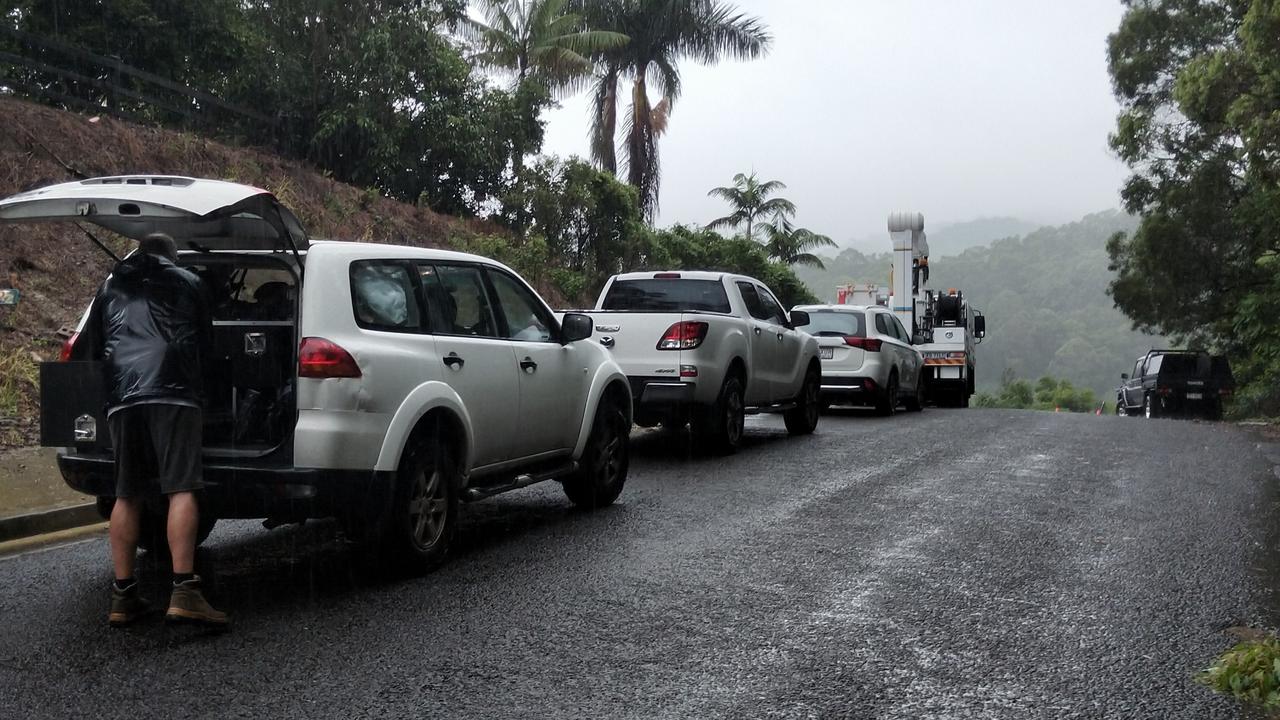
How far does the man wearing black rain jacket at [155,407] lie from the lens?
17.4ft

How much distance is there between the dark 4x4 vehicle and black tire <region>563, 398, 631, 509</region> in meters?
23.3

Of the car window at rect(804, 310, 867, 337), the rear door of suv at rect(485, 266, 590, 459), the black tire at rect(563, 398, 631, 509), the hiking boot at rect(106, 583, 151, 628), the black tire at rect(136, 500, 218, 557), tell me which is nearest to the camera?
the hiking boot at rect(106, 583, 151, 628)

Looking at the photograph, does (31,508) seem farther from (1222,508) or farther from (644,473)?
(1222,508)

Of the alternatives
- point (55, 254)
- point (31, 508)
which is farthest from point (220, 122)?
point (31, 508)

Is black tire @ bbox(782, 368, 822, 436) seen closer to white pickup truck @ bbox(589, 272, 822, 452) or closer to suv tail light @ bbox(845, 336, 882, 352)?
white pickup truck @ bbox(589, 272, 822, 452)

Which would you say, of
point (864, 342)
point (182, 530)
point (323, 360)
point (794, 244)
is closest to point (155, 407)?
point (182, 530)

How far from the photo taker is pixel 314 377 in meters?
5.84

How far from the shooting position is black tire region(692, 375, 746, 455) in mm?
12039

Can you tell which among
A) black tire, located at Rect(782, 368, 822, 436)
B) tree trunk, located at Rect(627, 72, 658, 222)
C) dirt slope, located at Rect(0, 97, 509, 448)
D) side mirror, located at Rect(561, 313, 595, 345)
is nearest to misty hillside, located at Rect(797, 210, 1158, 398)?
tree trunk, located at Rect(627, 72, 658, 222)

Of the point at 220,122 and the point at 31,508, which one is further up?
the point at 220,122

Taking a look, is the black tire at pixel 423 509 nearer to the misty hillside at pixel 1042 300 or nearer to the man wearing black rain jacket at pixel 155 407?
the man wearing black rain jacket at pixel 155 407

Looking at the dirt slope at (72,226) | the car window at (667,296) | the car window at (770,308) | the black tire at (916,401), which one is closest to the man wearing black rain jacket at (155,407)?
the dirt slope at (72,226)

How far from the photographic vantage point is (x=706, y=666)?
194 inches

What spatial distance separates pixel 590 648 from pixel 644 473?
19.2 feet
